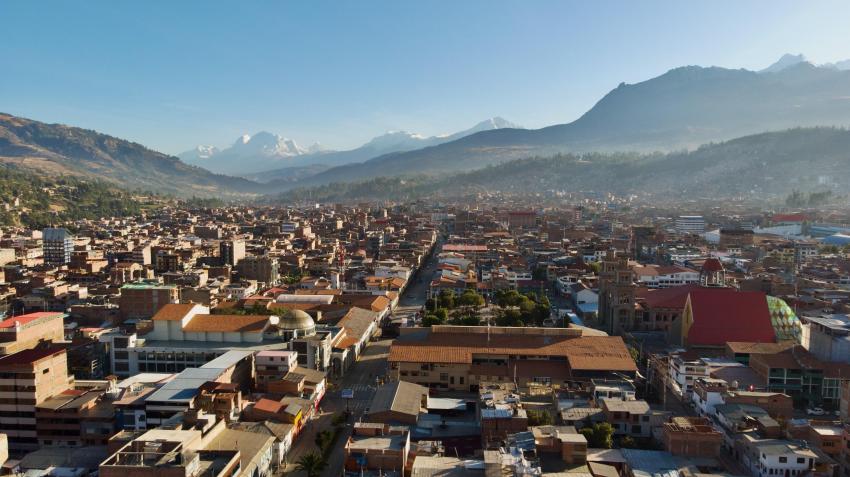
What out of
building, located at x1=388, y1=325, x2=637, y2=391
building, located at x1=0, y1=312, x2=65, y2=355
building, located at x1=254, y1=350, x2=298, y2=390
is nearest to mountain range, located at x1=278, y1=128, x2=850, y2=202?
building, located at x1=388, y1=325, x2=637, y2=391

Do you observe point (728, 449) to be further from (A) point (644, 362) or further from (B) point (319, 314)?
(B) point (319, 314)

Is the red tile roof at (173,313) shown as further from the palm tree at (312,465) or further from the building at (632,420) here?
the building at (632,420)

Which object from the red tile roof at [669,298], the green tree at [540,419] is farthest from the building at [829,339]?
the green tree at [540,419]

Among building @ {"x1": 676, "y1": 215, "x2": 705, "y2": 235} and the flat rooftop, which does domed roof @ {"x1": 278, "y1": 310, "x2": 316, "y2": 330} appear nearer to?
the flat rooftop

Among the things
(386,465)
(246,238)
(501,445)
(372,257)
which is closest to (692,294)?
(501,445)

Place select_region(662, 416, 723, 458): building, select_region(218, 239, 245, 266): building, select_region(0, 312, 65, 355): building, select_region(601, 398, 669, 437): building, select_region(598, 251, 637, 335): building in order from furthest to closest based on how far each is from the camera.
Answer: select_region(218, 239, 245, 266): building → select_region(598, 251, 637, 335): building → select_region(0, 312, 65, 355): building → select_region(601, 398, 669, 437): building → select_region(662, 416, 723, 458): building
